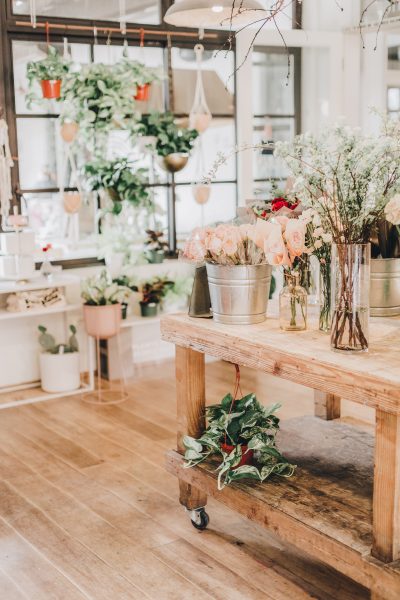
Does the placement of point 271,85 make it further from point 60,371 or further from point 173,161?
point 60,371

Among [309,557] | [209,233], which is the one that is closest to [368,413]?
[309,557]

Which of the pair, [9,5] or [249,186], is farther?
[249,186]

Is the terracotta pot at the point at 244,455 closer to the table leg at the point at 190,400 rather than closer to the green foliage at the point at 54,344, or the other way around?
the table leg at the point at 190,400

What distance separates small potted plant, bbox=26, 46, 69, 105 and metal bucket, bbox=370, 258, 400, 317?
2.83 meters

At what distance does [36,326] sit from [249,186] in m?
1.94

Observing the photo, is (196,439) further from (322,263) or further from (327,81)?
(327,81)

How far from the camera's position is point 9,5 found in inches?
202

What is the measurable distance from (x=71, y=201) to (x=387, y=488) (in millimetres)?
3448

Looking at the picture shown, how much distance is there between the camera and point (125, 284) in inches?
216

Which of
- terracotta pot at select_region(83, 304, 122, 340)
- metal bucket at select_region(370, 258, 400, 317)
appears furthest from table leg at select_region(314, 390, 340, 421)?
terracotta pot at select_region(83, 304, 122, 340)

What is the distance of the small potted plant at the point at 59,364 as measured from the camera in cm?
521

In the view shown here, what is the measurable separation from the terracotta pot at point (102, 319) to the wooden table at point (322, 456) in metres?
1.96

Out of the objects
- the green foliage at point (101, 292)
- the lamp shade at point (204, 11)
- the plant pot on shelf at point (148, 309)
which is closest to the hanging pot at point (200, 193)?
the plant pot on shelf at point (148, 309)

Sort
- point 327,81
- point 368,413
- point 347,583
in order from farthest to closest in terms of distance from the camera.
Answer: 1. point 327,81
2. point 368,413
3. point 347,583
